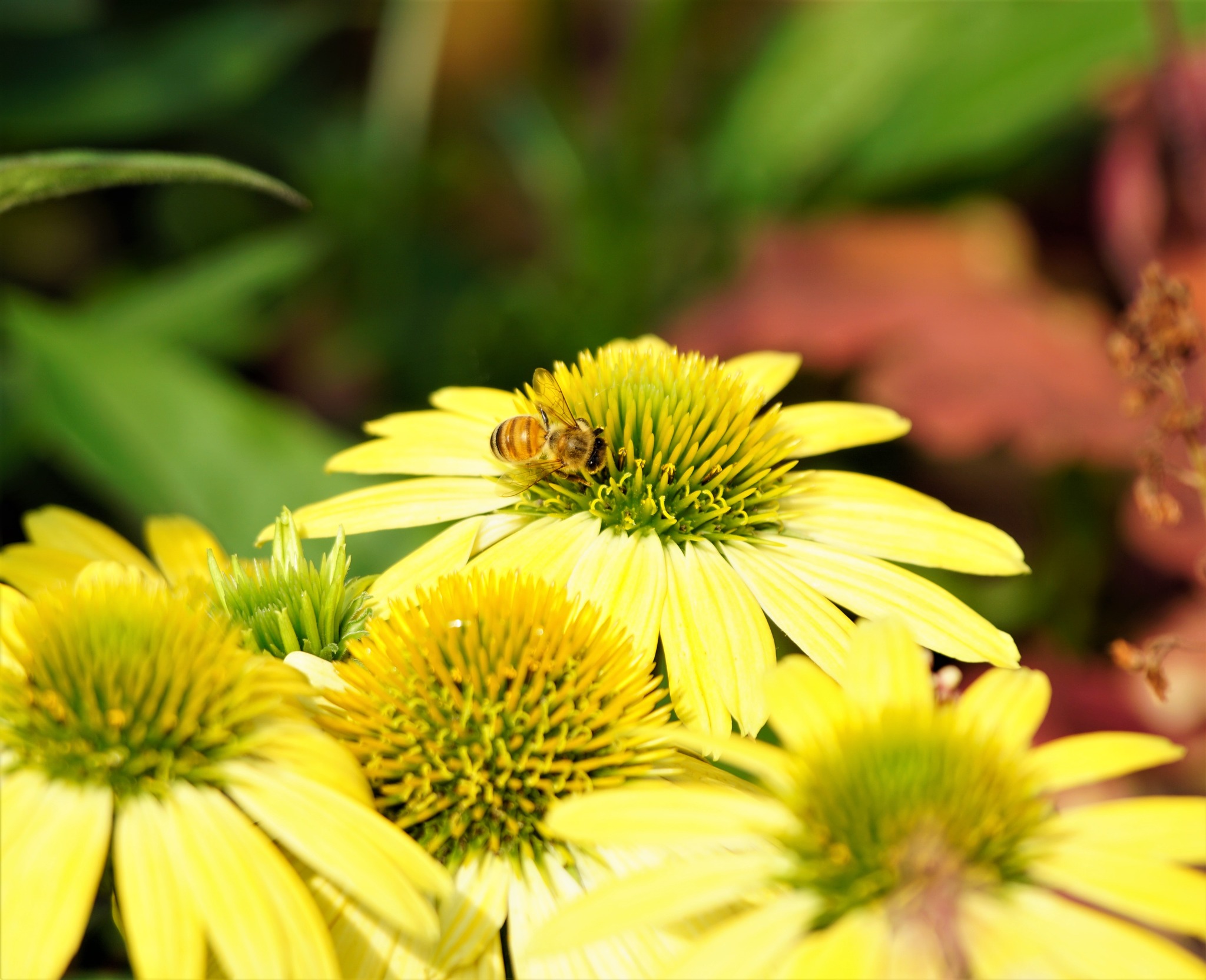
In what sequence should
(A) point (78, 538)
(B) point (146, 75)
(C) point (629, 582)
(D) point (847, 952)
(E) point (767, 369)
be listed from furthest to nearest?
(B) point (146, 75), (E) point (767, 369), (A) point (78, 538), (C) point (629, 582), (D) point (847, 952)

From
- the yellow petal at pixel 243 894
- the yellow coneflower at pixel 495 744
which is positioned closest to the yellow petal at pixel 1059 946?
the yellow coneflower at pixel 495 744

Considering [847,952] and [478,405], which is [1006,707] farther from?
[478,405]

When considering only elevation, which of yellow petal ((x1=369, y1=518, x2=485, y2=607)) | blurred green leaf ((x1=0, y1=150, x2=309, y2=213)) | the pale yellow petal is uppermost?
blurred green leaf ((x1=0, y1=150, x2=309, y2=213))

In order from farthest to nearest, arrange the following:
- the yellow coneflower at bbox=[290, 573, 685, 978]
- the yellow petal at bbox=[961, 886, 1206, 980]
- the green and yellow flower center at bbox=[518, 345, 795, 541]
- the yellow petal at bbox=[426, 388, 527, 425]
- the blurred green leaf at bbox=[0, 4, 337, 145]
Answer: the blurred green leaf at bbox=[0, 4, 337, 145] → the yellow petal at bbox=[426, 388, 527, 425] → the green and yellow flower center at bbox=[518, 345, 795, 541] → the yellow coneflower at bbox=[290, 573, 685, 978] → the yellow petal at bbox=[961, 886, 1206, 980]

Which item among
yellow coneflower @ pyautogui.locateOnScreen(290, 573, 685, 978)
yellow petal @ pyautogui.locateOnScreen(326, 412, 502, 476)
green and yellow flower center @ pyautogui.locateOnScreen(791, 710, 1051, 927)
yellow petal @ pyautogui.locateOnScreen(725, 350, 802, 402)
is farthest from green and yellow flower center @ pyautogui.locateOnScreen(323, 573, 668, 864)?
yellow petal @ pyautogui.locateOnScreen(725, 350, 802, 402)

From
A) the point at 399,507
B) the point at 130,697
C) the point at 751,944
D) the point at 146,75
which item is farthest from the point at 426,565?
the point at 146,75

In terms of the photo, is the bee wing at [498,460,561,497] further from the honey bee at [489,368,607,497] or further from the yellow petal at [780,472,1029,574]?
the yellow petal at [780,472,1029,574]

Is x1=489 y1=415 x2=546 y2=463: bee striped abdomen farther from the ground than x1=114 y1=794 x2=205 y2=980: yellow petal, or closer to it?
farther from the ground

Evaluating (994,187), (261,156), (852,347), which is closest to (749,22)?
(994,187)
